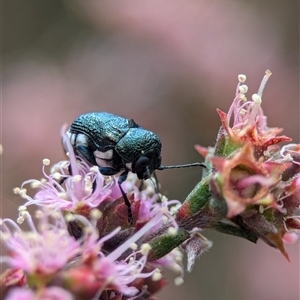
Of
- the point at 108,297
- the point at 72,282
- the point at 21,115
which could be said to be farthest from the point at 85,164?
the point at 21,115

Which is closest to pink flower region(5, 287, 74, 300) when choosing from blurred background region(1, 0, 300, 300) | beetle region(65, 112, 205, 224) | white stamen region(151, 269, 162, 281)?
white stamen region(151, 269, 162, 281)

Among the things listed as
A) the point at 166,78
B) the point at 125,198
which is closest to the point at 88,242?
the point at 125,198

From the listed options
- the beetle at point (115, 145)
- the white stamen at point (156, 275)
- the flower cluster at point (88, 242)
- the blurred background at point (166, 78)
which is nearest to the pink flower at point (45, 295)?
the flower cluster at point (88, 242)

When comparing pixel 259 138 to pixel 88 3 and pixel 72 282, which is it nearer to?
pixel 72 282

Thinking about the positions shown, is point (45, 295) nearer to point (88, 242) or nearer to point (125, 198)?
point (88, 242)

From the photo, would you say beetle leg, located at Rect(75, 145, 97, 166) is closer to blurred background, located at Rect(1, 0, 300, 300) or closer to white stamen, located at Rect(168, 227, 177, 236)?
white stamen, located at Rect(168, 227, 177, 236)
